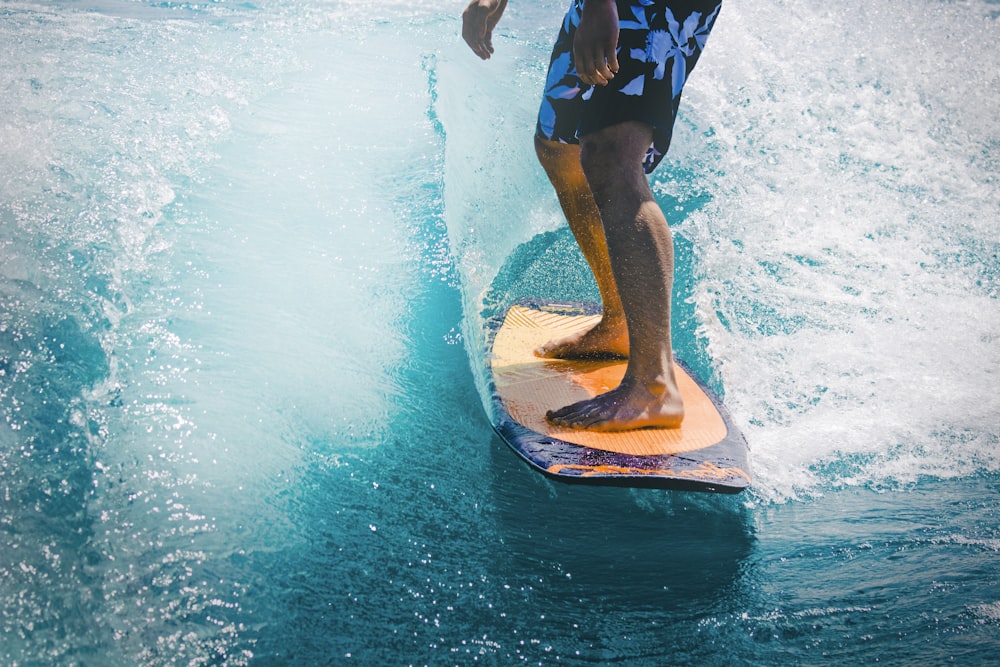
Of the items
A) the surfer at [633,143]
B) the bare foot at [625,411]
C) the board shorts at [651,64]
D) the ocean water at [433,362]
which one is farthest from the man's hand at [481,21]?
the bare foot at [625,411]

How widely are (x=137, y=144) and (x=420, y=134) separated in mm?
1161

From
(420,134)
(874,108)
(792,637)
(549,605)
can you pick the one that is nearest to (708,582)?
(792,637)

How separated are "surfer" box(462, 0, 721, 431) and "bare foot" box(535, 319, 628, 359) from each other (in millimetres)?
344

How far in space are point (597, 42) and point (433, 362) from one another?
0.98 metres

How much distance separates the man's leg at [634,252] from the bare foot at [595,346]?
37 centimetres

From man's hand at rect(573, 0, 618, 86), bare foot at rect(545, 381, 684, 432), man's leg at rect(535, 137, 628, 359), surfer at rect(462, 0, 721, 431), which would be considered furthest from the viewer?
man's leg at rect(535, 137, 628, 359)

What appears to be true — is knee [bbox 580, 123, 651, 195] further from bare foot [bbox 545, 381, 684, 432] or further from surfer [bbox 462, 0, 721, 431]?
bare foot [bbox 545, 381, 684, 432]

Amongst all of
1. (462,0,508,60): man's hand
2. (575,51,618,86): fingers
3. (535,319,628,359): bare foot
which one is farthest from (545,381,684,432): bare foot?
(462,0,508,60): man's hand

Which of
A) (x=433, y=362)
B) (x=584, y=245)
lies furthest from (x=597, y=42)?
(x=433, y=362)

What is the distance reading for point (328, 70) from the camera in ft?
12.4

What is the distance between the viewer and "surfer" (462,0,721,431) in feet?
5.29

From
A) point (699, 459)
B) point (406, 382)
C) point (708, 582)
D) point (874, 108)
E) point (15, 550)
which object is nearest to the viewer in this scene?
point (15, 550)

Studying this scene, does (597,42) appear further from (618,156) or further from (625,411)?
(625,411)

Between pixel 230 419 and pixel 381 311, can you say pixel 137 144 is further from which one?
pixel 230 419
